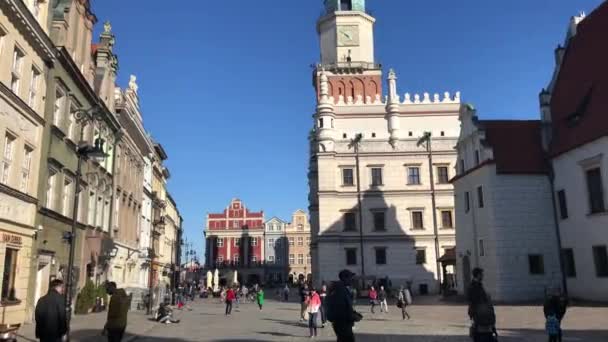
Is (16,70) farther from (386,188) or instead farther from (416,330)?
(386,188)

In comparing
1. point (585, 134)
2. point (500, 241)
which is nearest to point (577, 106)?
point (585, 134)

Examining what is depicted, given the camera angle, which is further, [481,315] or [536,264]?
[536,264]

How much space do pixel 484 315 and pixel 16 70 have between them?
16946 mm

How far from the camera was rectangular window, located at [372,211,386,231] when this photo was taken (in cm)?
5194

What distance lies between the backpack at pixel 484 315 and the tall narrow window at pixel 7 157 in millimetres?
15205

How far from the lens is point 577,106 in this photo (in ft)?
104

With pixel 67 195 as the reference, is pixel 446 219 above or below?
above

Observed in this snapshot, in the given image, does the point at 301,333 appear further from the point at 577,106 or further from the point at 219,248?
the point at 219,248

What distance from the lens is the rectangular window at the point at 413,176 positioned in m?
53.1

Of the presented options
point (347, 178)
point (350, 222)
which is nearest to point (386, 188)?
point (347, 178)

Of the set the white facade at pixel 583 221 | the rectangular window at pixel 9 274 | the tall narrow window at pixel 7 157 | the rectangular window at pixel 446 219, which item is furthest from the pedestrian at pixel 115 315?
the rectangular window at pixel 446 219

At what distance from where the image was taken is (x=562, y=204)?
3209cm

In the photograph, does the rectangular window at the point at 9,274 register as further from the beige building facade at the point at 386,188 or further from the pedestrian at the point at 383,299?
the beige building facade at the point at 386,188

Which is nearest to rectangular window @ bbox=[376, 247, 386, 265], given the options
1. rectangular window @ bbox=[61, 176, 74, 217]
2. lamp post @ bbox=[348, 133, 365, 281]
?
lamp post @ bbox=[348, 133, 365, 281]
